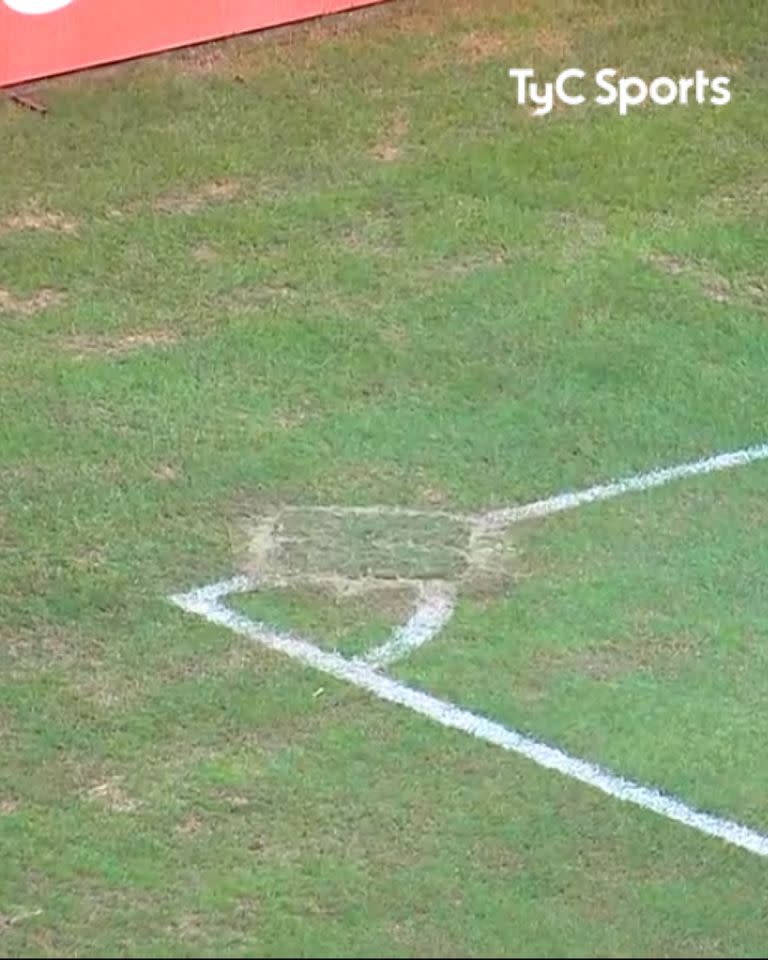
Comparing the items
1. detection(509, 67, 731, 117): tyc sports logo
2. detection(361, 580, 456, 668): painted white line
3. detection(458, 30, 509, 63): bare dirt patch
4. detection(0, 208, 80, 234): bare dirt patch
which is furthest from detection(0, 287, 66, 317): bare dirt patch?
detection(458, 30, 509, 63): bare dirt patch

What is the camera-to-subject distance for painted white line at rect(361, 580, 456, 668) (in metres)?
7.13

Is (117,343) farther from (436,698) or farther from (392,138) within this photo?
(436,698)

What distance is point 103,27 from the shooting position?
1102cm

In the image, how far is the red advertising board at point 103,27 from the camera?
1080 centimetres

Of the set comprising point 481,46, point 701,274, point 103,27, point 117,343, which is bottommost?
point 701,274

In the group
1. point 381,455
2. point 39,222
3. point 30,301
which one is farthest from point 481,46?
point 381,455

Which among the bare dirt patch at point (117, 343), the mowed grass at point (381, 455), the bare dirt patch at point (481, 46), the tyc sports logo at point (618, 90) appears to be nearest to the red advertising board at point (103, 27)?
the mowed grass at point (381, 455)

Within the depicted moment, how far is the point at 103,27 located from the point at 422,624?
460 cm

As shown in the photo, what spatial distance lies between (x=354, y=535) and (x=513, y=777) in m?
1.48

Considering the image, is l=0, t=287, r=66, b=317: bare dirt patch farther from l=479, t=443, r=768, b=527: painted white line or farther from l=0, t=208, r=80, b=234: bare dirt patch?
l=479, t=443, r=768, b=527: painted white line

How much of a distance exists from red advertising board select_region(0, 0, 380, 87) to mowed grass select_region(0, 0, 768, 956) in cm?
12

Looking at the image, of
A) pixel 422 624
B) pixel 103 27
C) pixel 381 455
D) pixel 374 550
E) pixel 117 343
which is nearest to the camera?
pixel 422 624

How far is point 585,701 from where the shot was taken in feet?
22.5

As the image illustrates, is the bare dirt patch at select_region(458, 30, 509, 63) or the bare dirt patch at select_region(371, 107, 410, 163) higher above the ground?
the bare dirt patch at select_region(458, 30, 509, 63)
